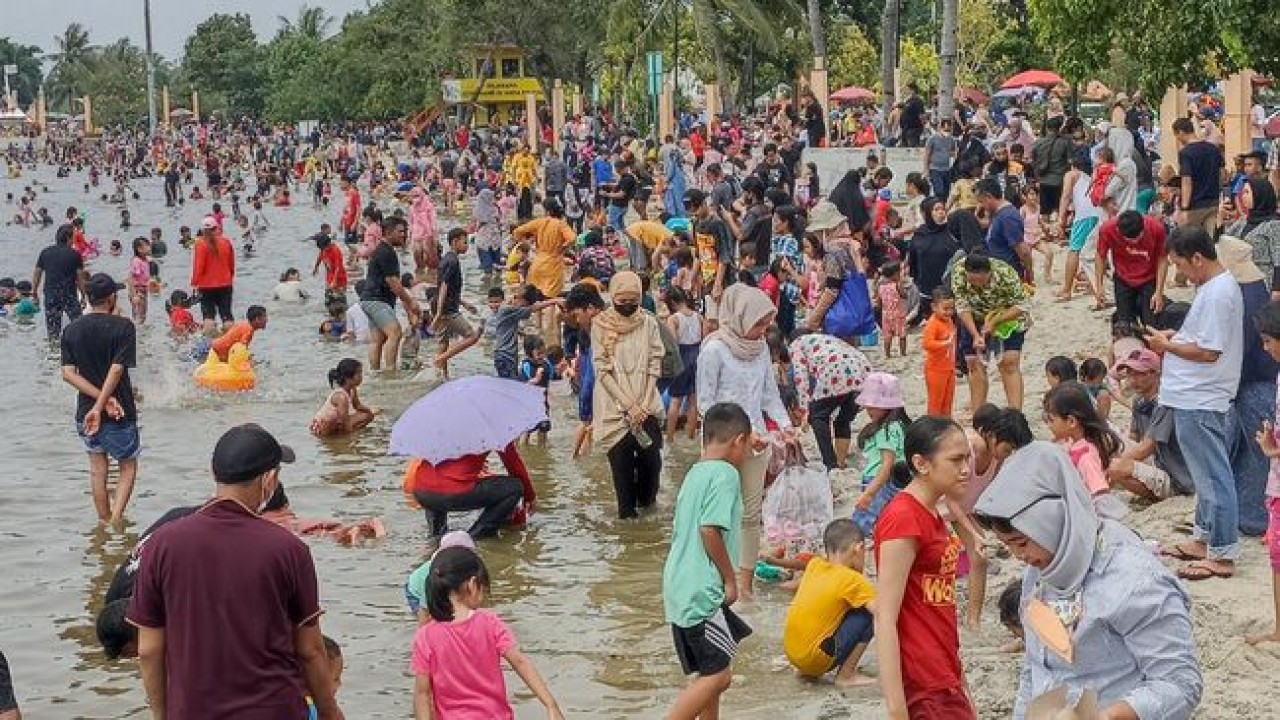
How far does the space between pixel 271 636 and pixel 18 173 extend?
277 ft

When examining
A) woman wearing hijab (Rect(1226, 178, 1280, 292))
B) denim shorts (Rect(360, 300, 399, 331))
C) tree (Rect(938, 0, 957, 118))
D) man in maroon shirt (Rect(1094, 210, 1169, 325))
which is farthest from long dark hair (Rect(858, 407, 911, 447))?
tree (Rect(938, 0, 957, 118))

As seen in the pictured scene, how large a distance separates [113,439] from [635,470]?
342 cm

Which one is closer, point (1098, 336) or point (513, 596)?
point (513, 596)

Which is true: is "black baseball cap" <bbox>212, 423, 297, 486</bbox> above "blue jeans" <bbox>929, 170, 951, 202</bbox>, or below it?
below

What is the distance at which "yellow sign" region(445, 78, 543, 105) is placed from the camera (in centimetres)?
7944

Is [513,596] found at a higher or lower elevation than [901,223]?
lower

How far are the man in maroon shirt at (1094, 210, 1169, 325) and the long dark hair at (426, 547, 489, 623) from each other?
812 cm

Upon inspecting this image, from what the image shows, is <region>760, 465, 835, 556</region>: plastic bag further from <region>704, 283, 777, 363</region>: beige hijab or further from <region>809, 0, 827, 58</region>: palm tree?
<region>809, 0, 827, 58</region>: palm tree

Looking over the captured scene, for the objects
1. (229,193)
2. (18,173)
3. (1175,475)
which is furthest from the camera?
(18,173)

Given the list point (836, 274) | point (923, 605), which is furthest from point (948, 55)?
point (923, 605)

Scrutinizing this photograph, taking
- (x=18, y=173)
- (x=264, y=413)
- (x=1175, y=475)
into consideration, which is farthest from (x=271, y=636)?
(x=18, y=173)

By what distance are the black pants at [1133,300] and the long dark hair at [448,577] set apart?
27.3ft

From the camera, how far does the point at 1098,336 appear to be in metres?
15.8

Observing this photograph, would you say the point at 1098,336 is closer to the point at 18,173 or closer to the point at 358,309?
the point at 358,309
